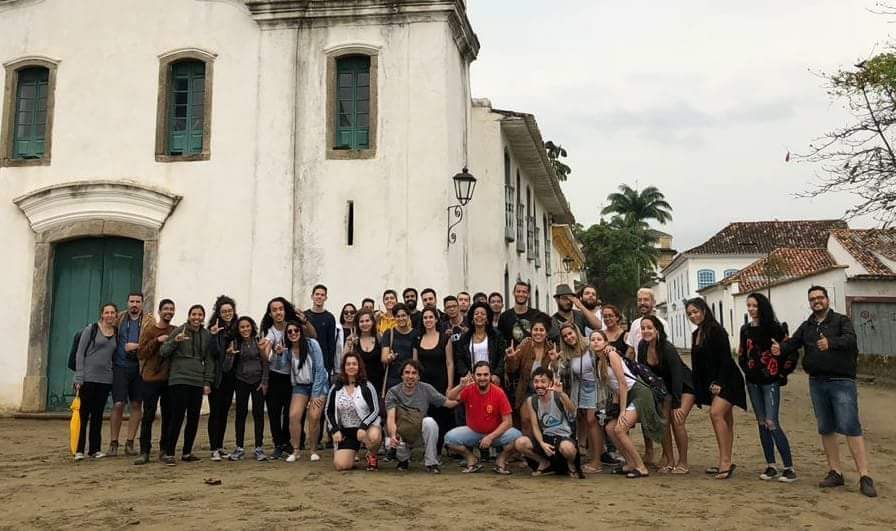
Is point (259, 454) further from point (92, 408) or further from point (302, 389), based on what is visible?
point (92, 408)

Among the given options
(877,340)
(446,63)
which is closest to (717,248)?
(877,340)

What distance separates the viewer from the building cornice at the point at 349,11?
12312 mm

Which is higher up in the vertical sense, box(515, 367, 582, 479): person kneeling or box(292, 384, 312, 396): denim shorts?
box(292, 384, 312, 396): denim shorts

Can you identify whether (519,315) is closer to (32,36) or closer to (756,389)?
(756,389)

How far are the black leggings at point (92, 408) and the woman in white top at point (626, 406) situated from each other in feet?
17.7

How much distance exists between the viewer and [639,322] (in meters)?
7.50

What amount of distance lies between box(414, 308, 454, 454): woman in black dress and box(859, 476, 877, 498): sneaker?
3804mm

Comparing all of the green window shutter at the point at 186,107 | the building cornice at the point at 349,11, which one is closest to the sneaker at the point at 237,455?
the green window shutter at the point at 186,107

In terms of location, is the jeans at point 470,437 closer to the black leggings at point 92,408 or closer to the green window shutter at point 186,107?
the black leggings at point 92,408

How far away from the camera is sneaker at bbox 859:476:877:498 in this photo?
6.20 m

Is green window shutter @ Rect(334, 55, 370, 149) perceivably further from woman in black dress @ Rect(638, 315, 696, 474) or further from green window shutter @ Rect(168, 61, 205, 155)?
woman in black dress @ Rect(638, 315, 696, 474)

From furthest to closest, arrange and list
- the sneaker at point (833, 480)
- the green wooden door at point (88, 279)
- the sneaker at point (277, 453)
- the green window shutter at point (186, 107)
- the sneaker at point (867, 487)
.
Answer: the green window shutter at point (186, 107)
the green wooden door at point (88, 279)
the sneaker at point (277, 453)
the sneaker at point (833, 480)
the sneaker at point (867, 487)

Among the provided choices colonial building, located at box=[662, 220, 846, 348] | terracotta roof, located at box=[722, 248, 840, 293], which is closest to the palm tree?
colonial building, located at box=[662, 220, 846, 348]

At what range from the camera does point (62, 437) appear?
10281 millimetres
